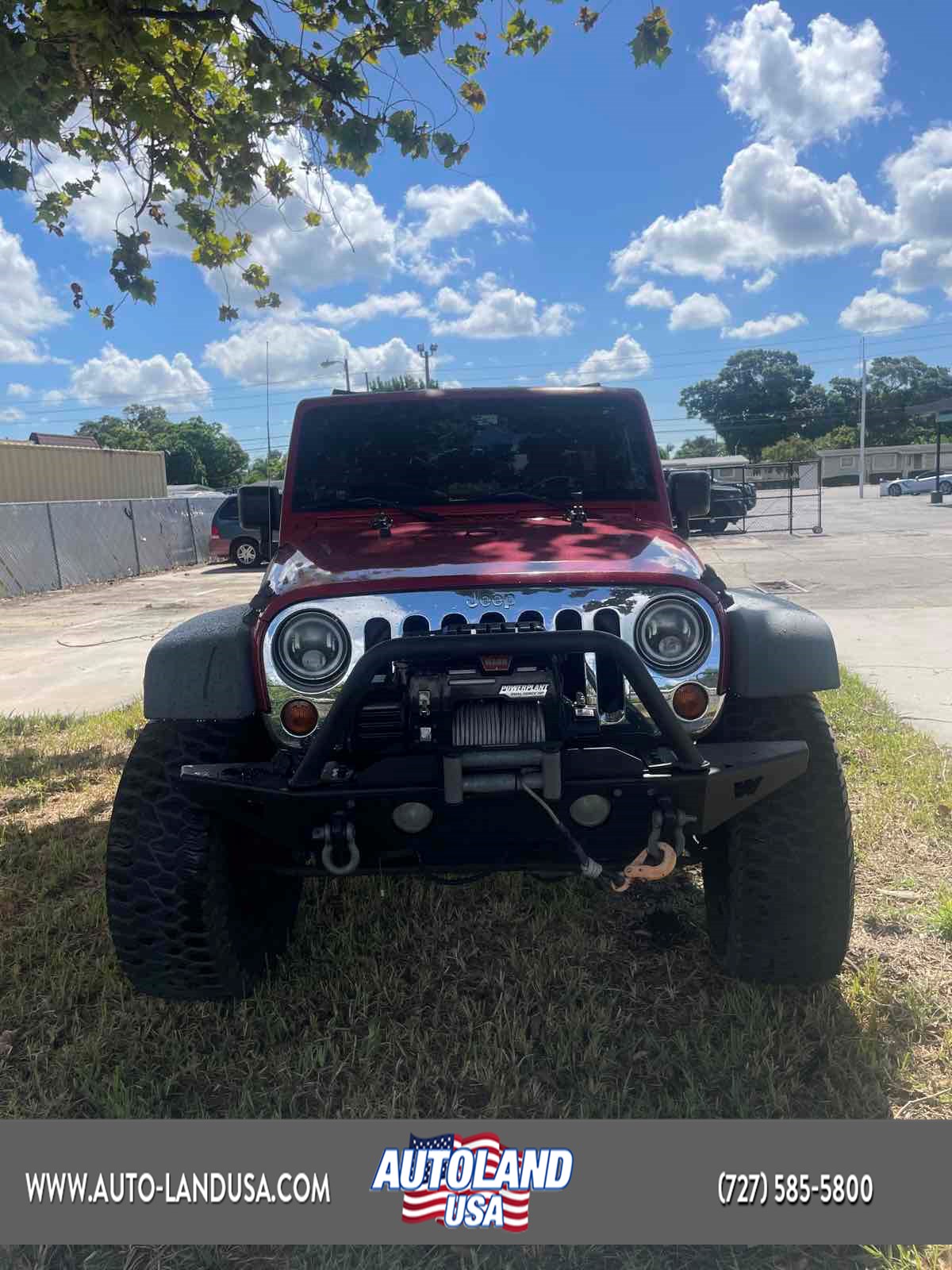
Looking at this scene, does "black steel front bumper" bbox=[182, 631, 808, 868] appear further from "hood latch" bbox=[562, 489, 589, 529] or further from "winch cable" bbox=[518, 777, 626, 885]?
"hood latch" bbox=[562, 489, 589, 529]

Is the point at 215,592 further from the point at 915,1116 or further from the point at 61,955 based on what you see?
the point at 915,1116

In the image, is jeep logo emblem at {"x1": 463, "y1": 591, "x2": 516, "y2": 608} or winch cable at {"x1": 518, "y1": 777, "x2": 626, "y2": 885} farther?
jeep logo emblem at {"x1": 463, "y1": 591, "x2": 516, "y2": 608}

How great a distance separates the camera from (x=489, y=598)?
241 cm

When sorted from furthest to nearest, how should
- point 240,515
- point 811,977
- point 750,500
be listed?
1. point 750,500
2. point 240,515
3. point 811,977

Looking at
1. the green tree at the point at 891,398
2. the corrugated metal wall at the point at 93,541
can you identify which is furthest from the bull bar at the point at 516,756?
the green tree at the point at 891,398

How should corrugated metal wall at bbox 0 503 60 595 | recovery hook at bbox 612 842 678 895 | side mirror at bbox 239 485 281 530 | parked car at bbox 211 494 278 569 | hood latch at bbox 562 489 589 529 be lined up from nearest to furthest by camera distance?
recovery hook at bbox 612 842 678 895
hood latch at bbox 562 489 589 529
side mirror at bbox 239 485 281 530
corrugated metal wall at bbox 0 503 60 595
parked car at bbox 211 494 278 569

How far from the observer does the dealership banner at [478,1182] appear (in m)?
1.90

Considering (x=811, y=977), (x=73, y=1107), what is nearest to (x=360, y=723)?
(x=73, y=1107)

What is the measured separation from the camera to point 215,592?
14195 millimetres

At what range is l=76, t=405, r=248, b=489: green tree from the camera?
70812mm

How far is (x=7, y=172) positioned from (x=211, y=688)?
12.6 feet

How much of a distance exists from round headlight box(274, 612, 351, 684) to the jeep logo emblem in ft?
1.13

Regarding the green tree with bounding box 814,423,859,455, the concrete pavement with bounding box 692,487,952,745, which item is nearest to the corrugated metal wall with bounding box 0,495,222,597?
the concrete pavement with bounding box 692,487,952,745

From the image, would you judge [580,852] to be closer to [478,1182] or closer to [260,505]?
[478,1182]
